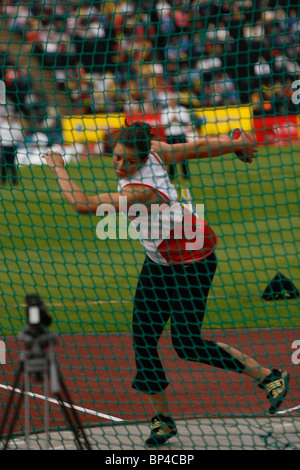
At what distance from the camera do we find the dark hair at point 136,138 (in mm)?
4797

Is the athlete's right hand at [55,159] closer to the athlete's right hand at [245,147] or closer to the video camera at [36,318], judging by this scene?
the athlete's right hand at [245,147]

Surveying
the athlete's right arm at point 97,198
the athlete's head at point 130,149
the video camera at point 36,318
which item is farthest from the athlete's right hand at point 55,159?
the video camera at point 36,318

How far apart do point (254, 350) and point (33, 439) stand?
2222mm

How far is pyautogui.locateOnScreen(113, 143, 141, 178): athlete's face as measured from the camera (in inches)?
188

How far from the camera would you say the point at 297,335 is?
7.00m

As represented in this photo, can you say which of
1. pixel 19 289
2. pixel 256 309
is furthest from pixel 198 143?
pixel 19 289

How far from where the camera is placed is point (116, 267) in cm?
1016

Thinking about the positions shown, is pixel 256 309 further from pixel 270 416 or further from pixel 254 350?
pixel 270 416

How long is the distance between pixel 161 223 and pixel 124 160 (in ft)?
1.52

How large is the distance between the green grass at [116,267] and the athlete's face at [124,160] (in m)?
0.84

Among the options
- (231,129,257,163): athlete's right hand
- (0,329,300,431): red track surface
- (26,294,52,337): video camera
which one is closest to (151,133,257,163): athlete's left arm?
(231,129,257,163): athlete's right hand

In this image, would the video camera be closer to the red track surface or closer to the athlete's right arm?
the athlete's right arm

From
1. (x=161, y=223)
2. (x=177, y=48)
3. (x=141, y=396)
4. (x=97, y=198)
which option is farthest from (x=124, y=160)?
(x=141, y=396)

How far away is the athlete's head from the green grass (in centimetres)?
83
